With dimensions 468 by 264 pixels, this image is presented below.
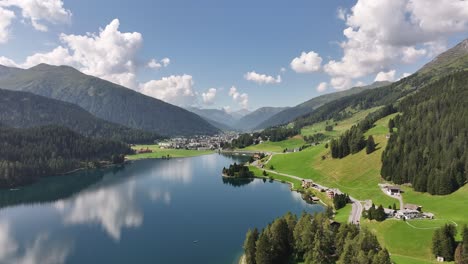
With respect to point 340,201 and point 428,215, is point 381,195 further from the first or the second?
point 428,215

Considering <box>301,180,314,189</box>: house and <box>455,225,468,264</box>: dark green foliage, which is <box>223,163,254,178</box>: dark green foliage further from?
<box>455,225,468,264</box>: dark green foliage

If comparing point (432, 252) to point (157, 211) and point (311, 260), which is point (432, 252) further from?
point (157, 211)

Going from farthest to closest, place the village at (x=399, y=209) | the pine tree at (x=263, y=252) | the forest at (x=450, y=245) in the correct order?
the village at (x=399, y=209)
the pine tree at (x=263, y=252)
the forest at (x=450, y=245)

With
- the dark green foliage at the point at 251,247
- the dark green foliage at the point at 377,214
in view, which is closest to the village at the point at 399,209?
the dark green foliage at the point at 377,214

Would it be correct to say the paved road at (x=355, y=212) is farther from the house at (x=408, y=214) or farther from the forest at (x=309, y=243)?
the forest at (x=309, y=243)

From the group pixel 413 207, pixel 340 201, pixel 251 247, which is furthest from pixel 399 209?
pixel 251 247

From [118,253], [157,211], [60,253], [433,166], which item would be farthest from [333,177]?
[60,253]
